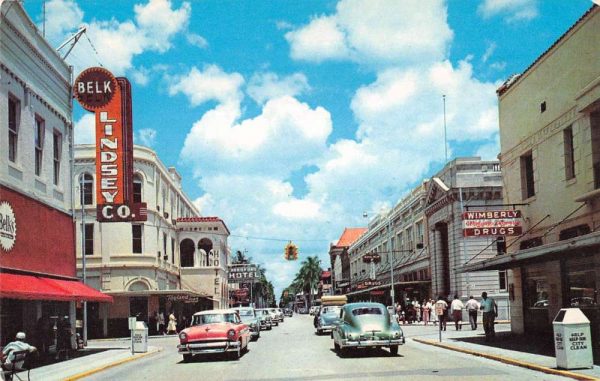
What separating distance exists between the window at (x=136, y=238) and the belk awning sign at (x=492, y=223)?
89.8 ft

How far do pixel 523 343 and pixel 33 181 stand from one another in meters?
16.6

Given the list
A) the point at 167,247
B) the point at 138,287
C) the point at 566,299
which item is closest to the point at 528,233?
the point at 566,299

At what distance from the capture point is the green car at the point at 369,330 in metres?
19.2

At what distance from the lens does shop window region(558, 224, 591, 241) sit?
20906 mm

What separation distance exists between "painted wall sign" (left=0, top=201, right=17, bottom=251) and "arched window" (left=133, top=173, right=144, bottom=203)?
2663cm

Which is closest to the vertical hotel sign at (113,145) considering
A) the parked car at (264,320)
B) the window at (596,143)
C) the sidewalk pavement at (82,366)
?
the sidewalk pavement at (82,366)

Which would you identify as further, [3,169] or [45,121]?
[45,121]

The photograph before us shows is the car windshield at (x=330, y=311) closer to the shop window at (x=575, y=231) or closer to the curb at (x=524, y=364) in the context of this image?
the curb at (x=524, y=364)

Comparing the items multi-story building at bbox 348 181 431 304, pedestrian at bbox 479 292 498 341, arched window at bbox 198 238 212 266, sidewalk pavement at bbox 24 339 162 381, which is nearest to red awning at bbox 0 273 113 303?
sidewalk pavement at bbox 24 339 162 381

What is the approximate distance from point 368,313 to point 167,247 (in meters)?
34.8

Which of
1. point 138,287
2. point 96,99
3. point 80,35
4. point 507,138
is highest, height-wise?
point 80,35

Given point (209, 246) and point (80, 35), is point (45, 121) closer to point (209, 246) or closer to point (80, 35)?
point (80, 35)

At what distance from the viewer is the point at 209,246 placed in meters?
61.2

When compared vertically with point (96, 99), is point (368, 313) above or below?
below
